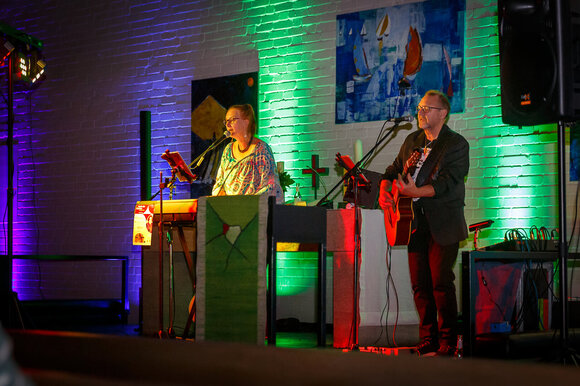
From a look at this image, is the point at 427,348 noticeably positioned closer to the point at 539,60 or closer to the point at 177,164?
the point at 539,60

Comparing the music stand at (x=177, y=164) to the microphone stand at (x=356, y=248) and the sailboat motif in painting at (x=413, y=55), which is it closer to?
the microphone stand at (x=356, y=248)

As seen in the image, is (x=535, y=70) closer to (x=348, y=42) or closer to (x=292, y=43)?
(x=348, y=42)

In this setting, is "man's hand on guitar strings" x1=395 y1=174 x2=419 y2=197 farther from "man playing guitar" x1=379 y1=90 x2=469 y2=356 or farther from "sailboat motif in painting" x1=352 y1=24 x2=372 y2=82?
"sailboat motif in painting" x1=352 y1=24 x2=372 y2=82

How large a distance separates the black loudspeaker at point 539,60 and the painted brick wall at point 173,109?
4.73 ft

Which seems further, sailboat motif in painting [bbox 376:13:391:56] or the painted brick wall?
sailboat motif in painting [bbox 376:13:391:56]

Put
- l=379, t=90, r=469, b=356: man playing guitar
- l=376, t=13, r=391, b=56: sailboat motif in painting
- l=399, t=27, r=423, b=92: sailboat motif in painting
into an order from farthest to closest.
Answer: l=376, t=13, r=391, b=56: sailboat motif in painting
l=399, t=27, r=423, b=92: sailboat motif in painting
l=379, t=90, r=469, b=356: man playing guitar

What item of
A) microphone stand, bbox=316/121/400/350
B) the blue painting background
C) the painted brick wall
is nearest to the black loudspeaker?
microphone stand, bbox=316/121/400/350

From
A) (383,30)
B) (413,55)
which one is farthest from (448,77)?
(383,30)

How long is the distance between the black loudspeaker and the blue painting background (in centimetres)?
157

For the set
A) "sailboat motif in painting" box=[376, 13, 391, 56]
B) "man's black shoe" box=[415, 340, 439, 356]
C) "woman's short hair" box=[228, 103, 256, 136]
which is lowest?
"man's black shoe" box=[415, 340, 439, 356]

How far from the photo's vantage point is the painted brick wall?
5176 mm

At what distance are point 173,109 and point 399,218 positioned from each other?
128 inches

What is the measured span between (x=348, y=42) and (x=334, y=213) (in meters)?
1.87

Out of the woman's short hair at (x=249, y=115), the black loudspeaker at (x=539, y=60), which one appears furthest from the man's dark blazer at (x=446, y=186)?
the woman's short hair at (x=249, y=115)
